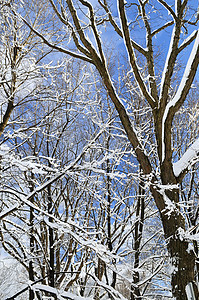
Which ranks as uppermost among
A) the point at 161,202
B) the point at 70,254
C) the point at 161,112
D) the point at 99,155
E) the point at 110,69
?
the point at 110,69

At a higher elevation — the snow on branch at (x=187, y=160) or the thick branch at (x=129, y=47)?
the thick branch at (x=129, y=47)

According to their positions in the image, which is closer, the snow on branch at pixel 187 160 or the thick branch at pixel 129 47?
the snow on branch at pixel 187 160

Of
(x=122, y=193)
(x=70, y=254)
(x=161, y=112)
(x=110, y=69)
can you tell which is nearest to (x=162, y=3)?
(x=161, y=112)

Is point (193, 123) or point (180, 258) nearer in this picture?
point (180, 258)

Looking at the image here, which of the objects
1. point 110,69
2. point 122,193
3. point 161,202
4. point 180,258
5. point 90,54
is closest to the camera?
point 180,258

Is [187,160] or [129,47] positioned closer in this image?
[187,160]

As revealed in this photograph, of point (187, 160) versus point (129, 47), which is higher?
point (129, 47)

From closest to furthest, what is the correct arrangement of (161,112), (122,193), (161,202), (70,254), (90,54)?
1. (161,202)
2. (161,112)
3. (90,54)
4. (70,254)
5. (122,193)

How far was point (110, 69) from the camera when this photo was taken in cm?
699

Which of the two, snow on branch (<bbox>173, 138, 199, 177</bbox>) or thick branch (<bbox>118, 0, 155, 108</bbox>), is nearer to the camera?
snow on branch (<bbox>173, 138, 199, 177</bbox>)

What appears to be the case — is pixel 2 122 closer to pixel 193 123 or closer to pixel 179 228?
pixel 179 228

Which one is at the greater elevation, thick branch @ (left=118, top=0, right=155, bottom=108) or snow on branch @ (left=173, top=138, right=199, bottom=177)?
thick branch @ (left=118, top=0, right=155, bottom=108)

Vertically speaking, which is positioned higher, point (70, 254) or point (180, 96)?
point (180, 96)

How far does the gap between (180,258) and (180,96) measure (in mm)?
2644
